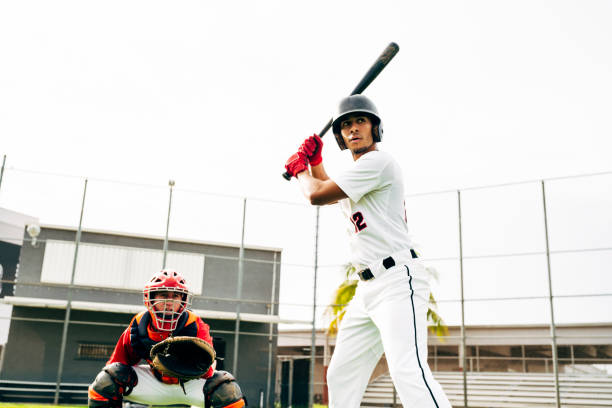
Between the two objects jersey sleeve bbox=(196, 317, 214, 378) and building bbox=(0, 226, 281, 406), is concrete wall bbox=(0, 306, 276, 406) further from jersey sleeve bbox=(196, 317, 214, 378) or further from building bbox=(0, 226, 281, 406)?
jersey sleeve bbox=(196, 317, 214, 378)

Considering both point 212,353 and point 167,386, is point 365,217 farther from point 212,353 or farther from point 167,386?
point 167,386

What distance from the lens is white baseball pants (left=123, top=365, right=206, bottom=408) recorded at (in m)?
4.45

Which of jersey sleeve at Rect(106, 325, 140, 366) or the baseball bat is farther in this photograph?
jersey sleeve at Rect(106, 325, 140, 366)

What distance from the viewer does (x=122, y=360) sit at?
15.2 feet

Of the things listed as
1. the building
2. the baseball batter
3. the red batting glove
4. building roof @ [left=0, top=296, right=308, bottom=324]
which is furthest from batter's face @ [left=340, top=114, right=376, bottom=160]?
building roof @ [left=0, top=296, right=308, bottom=324]

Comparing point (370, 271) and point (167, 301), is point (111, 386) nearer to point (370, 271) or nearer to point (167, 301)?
point (167, 301)

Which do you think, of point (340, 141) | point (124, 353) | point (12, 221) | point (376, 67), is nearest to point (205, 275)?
point (12, 221)

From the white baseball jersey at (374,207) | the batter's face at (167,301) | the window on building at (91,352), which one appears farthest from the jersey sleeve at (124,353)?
the window on building at (91,352)

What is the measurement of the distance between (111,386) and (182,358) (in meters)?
0.55

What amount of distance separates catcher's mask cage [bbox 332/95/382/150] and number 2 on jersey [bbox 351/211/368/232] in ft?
1.85

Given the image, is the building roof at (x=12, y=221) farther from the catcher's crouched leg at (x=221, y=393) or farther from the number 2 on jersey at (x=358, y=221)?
the number 2 on jersey at (x=358, y=221)

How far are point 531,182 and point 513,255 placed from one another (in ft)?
6.62

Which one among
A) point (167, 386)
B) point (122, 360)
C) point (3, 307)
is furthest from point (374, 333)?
point (3, 307)

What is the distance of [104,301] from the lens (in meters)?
21.7
